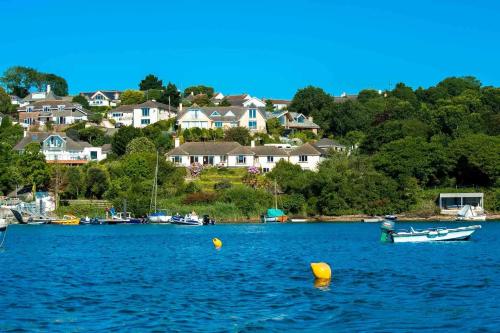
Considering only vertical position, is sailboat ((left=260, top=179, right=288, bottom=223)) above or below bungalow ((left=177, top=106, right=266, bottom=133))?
below

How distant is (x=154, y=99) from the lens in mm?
152000

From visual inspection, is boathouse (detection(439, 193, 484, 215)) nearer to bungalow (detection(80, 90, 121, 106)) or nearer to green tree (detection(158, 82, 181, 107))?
green tree (detection(158, 82, 181, 107))

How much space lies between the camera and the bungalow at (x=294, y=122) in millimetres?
130000

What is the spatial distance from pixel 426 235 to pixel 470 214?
34430mm

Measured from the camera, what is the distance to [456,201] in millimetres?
96188

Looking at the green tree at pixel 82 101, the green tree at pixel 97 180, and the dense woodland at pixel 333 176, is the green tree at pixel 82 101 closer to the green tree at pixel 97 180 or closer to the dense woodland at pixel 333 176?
the dense woodland at pixel 333 176

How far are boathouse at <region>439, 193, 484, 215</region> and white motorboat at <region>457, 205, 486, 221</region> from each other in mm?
1730

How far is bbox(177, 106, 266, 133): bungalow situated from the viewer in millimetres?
124812

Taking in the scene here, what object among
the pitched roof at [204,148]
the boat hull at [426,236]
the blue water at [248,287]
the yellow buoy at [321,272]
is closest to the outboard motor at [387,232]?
the boat hull at [426,236]

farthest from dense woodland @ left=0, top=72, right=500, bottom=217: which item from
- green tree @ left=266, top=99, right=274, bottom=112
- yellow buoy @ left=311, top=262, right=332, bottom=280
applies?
yellow buoy @ left=311, top=262, right=332, bottom=280

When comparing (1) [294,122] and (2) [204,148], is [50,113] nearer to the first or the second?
(2) [204,148]

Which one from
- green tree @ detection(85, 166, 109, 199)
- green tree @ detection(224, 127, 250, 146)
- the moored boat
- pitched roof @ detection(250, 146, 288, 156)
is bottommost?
the moored boat

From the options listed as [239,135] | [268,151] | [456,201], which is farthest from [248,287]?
[239,135]

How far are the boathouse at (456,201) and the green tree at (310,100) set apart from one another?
43.9 m
